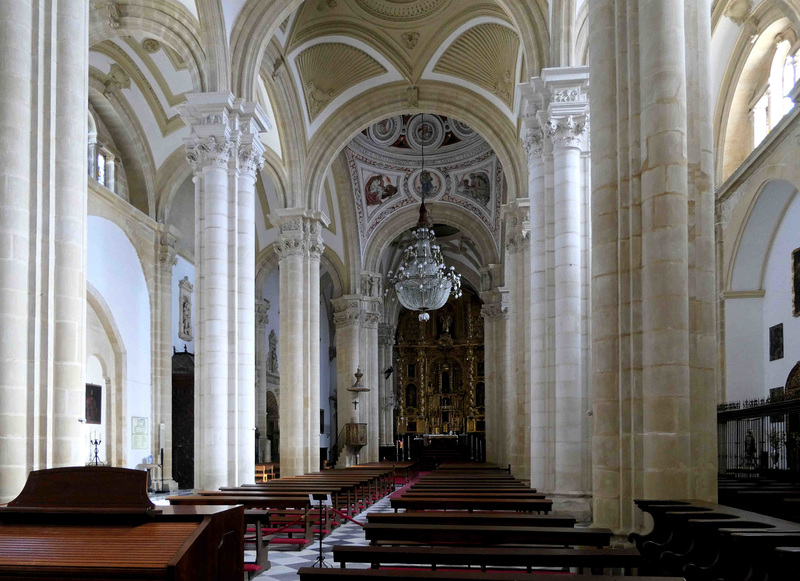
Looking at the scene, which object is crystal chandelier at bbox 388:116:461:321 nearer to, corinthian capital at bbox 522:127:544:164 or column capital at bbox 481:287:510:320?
column capital at bbox 481:287:510:320

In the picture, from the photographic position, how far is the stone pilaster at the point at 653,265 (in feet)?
21.1

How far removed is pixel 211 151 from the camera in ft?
45.0

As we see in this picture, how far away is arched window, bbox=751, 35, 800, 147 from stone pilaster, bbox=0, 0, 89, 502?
1210cm

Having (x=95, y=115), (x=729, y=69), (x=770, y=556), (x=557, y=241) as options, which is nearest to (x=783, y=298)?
(x=729, y=69)

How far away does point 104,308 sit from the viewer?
18812 mm

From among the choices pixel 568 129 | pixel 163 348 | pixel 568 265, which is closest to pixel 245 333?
pixel 568 265

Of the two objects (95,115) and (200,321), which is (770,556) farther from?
(95,115)

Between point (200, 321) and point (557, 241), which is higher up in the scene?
point (557, 241)

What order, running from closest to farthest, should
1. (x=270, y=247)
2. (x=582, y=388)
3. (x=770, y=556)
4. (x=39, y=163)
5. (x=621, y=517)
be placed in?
(x=770, y=556), (x=621, y=517), (x=39, y=163), (x=582, y=388), (x=270, y=247)

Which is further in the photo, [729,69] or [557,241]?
[729,69]

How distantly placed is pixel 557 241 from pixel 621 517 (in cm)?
621

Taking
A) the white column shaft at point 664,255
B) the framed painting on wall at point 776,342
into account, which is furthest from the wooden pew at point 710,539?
the framed painting on wall at point 776,342

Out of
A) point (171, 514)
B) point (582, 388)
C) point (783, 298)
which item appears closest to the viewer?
point (171, 514)

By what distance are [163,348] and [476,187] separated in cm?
1335
